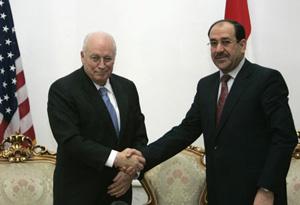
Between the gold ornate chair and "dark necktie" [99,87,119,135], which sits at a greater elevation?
"dark necktie" [99,87,119,135]

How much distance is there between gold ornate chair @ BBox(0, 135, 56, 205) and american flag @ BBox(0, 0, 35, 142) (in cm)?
44

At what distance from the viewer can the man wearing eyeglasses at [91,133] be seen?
2311 mm

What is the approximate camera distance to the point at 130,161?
2.40m

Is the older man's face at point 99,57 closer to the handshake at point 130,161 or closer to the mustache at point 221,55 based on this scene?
the handshake at point 130,161

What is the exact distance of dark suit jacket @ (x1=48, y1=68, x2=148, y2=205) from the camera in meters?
2.29

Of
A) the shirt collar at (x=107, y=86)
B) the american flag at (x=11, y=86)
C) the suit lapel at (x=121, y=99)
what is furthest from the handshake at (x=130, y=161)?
the american flag at (x=11, y=86)

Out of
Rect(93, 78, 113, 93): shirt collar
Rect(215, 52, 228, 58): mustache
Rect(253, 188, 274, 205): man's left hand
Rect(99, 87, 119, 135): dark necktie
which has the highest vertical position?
Rect(215, 52, 228, 58): mustache

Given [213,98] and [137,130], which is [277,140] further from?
[137,130]

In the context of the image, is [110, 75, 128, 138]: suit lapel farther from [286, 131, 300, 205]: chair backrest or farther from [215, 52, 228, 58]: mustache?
[286, 131, 300, 205]: chair backrest

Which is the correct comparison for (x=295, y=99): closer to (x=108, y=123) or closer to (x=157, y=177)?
(x=157, y=177)

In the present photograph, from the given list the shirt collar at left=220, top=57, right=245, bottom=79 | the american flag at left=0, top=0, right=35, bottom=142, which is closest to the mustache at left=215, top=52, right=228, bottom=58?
the shirt collar at left=220, top=57, right=245, bottom=79

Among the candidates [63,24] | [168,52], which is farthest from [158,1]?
[63,24]

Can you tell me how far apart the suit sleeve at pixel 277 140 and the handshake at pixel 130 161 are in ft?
A: 2.31

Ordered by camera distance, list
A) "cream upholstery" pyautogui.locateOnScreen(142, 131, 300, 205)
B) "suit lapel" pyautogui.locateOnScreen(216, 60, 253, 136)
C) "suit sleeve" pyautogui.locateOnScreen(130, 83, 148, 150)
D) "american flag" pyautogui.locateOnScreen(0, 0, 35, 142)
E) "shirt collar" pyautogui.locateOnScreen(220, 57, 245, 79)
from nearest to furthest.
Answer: "suit lapel" pyautogui.locateOnScreen(216, 60, 253, 136), "shirt collar" pyautogui.locateOnScreen(220, 57, 245, 79), "suit sleeve" pyautogui.locateOnScreen(130, 83, 148, 150), "cream upholstery" pyautogui.locateOnScreen(142, 131, 300, 205), "american flag" pyautogui.locateOnScreen(0, 0, 35, 142)
